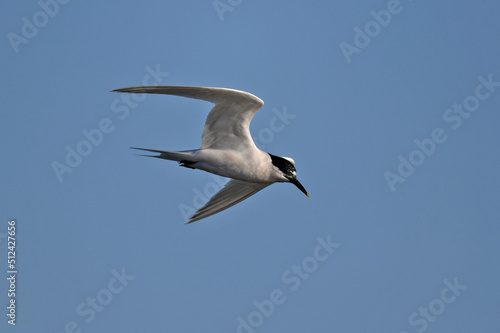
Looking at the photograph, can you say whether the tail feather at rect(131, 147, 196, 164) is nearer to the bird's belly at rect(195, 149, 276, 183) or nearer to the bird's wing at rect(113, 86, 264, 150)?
the bird's belly at rect(195, 149, 276, 183)

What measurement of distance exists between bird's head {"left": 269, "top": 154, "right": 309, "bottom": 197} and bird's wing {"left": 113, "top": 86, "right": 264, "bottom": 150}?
2.63 ft

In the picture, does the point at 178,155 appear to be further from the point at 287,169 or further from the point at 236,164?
the point at 287,169

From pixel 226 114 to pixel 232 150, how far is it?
90cm

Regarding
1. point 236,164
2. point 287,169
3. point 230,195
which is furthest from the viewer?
point 230,195

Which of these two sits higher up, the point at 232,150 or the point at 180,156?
the point at 180,156

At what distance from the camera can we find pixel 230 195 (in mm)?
19141

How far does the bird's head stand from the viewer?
17.1 meters

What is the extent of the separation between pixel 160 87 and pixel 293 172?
4.29 metres

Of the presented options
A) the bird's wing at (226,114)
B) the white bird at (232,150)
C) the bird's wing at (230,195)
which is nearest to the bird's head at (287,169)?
the white bird at (232,150)

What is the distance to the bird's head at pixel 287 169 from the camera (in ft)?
56.2

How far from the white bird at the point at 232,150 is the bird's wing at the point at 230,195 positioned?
181 centimetres

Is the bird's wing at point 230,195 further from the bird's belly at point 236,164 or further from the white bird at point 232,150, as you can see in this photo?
the bird's belly at point 236,164

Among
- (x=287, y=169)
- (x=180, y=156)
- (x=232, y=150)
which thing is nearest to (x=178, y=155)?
(x=180, y=156)

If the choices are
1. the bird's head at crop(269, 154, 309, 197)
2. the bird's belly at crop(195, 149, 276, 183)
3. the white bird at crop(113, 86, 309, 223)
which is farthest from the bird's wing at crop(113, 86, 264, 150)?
the bird's head at crop(269, 154, 309, 197)
